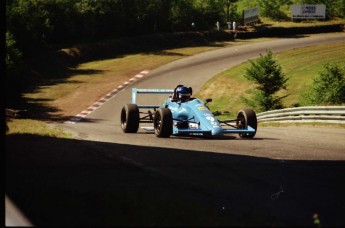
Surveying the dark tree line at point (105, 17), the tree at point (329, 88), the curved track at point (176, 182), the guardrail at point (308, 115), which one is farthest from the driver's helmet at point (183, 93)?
the dark tree line at point (105, 17)

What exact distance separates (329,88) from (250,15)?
1348 inches

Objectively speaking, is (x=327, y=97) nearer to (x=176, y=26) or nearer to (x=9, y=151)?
(x=9, y=151)

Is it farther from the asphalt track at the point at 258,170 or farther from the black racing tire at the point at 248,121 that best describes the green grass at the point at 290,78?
the asphalt track at the point at 258,170

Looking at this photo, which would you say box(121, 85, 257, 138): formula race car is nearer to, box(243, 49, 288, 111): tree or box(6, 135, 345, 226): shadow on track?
box(6, 135, 345, 226): shadow on track

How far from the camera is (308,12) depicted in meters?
63.5

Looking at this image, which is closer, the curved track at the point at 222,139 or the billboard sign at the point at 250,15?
the curved track at the point at 222,139

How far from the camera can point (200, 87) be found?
126ft

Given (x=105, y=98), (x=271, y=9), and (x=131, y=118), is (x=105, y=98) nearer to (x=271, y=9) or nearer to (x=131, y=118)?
(x=131, y=118)

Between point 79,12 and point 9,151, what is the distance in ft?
135

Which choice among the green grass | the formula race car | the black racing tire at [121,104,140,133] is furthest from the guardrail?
the black racing tire at [121,104,140,133]

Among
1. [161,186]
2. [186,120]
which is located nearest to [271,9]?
[186,120]

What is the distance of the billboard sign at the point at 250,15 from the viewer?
6026 cm

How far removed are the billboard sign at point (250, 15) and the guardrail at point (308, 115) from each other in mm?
34289

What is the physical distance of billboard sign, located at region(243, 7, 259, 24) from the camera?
60263 millimetres
